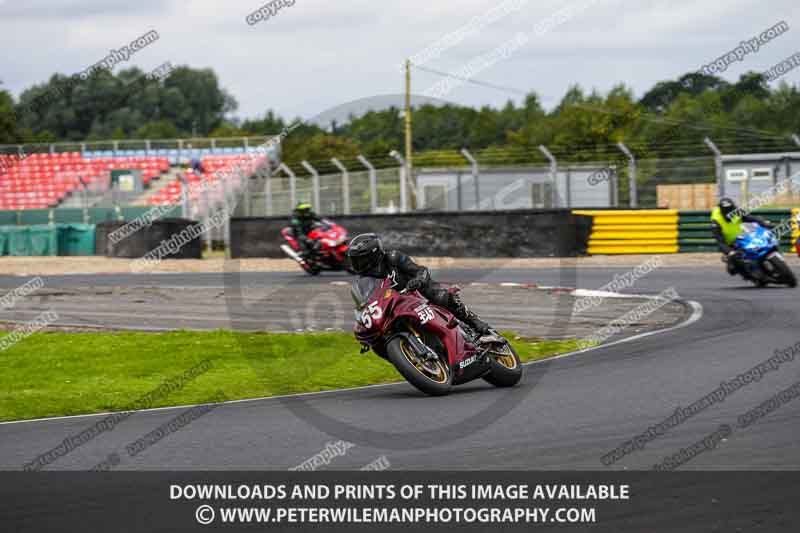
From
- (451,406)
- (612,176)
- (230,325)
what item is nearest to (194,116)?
(612,176)

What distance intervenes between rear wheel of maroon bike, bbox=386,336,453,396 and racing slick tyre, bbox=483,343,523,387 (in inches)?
18.1

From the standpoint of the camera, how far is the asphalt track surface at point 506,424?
268 inches

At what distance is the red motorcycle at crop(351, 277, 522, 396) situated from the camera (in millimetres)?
9109

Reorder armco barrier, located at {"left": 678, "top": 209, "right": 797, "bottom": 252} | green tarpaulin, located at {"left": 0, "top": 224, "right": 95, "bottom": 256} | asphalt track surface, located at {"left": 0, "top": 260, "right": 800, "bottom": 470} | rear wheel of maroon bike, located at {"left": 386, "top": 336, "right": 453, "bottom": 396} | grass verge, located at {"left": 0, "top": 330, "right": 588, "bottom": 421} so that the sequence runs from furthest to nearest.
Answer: green tarpaulin, located at {"left": 0, "top": 224, "right": 95, "bottom": 256}
armco barrier, located at {"left": 678, "top": 209, "right": 797, "bottom": 252}
grass verge, located at {"left": 0, "top": 330, "right": 588, "bottom": 421}
rear wheel of maroon bike, located at {"left": 386, "top": 336, "right": 453, "bottom": 396}
asphalt track surface, located at {"left": 0, "top": 260, "right": 800, "bottom": 470}

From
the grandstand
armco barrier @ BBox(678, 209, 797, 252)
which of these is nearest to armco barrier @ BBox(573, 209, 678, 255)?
armco barrier @ BBox(678, 209, 797, 252)

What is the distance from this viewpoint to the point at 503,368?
973cm

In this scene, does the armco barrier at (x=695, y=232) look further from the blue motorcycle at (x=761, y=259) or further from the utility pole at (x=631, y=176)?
the blue motorcycle at (x=761, y=259)

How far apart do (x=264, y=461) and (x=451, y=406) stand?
7.39 ft

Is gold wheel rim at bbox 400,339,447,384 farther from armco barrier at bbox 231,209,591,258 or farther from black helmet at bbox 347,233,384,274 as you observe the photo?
armco barrier at bbox 231,209,591,258
